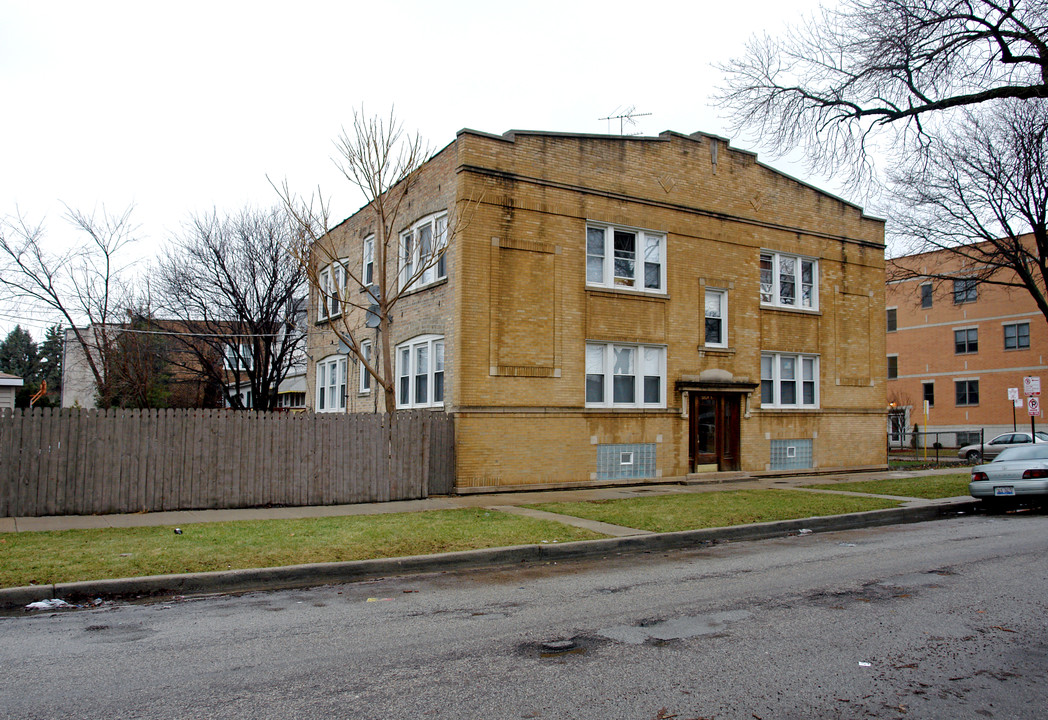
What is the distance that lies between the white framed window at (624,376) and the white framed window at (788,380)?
12.7ft

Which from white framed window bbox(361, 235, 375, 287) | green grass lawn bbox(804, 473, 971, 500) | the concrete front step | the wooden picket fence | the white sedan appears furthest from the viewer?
white framed window bbox(361, 235, 375, 287)

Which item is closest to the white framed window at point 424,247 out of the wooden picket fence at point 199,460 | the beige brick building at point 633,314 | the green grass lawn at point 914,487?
the beige brick building at point 633,314

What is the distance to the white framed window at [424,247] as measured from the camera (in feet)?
59.8

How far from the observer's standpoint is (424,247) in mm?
19344

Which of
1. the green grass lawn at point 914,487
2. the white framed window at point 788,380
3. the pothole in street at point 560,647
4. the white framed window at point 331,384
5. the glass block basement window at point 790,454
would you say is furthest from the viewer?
the white framed window at point 331,384

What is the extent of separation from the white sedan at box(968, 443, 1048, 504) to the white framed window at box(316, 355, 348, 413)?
17.5m

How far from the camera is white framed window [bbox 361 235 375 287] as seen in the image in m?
23.1

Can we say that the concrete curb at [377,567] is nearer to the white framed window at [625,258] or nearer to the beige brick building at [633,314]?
the beige brick building at [633,314]

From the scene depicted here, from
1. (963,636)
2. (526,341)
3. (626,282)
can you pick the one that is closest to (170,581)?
(963,636)

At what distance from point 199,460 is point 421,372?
6.45 m

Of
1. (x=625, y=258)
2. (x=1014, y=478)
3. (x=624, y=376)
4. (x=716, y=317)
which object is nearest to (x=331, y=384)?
(x=624, y=376)

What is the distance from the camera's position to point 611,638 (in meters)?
6.05

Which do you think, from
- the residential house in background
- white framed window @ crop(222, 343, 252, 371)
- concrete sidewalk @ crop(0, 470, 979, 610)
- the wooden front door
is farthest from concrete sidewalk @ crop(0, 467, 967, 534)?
white framed window @ crop(222, 343, 252, 371)

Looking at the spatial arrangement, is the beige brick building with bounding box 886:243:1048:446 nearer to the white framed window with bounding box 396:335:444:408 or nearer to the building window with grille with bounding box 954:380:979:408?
the building window with grille with bounding box 954:380:979:408
